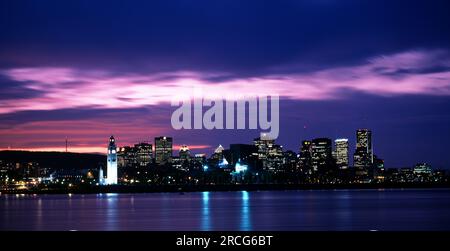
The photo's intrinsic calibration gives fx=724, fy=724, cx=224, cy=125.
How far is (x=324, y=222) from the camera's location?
54719mm

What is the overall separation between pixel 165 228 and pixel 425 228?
1743 centimetres
